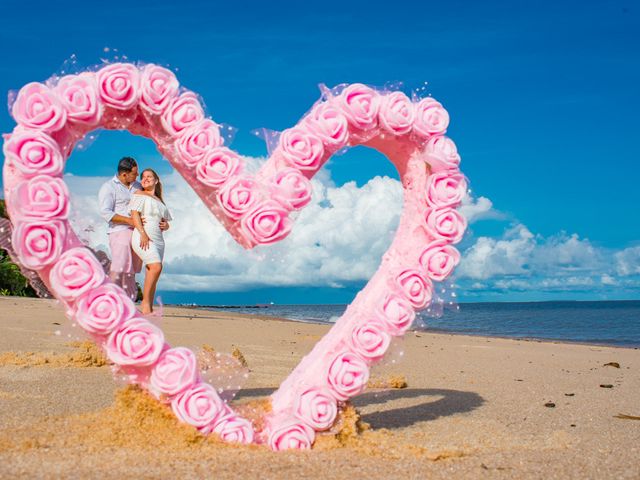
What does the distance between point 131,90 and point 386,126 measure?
164 centimetres

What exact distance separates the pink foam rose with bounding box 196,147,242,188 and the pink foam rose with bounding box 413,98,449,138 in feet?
4.31

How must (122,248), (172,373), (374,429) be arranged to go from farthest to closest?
1. (122,248)
2. (374,429)
3. (172,373)

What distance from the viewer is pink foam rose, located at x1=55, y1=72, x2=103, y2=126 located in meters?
4.00

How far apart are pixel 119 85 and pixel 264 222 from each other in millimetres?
1175

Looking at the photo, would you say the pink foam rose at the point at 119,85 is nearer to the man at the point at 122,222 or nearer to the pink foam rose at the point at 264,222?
the pink foam rose at the point at 264,222

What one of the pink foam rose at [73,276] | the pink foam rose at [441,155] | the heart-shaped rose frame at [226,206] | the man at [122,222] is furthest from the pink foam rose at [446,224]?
the man at [122,222]

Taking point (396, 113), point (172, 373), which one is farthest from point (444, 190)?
point (172, 373)

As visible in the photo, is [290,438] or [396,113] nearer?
[290,438]

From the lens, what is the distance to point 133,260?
7.09 m

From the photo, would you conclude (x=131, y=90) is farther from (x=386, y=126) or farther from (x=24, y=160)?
(x=386, y=126)

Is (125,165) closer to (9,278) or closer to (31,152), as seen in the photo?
(31,152)

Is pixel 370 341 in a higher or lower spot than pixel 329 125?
lower

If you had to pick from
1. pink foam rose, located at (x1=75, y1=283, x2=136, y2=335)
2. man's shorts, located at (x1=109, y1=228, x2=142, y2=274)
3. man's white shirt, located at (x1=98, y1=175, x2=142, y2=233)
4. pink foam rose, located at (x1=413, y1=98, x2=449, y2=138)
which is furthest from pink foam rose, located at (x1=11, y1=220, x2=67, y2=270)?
man's shorts, located at (x1=109, y1=228, x2=142, y2=274)

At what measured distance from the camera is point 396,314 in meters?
4.48
